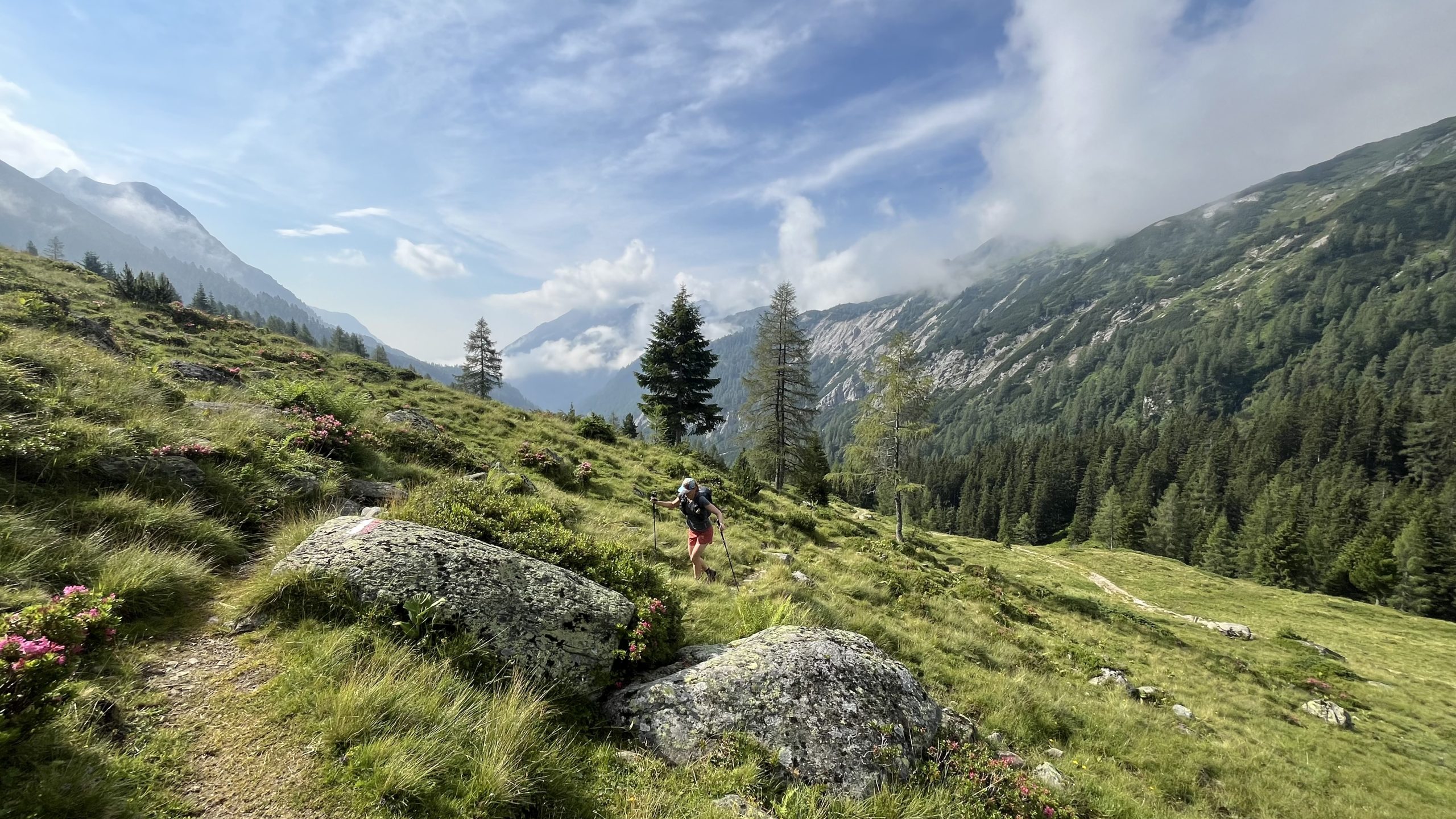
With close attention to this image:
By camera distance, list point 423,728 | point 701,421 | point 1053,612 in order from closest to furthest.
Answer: point 423,728
point 1053,612
point 701,421

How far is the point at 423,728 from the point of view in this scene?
402 centimetres

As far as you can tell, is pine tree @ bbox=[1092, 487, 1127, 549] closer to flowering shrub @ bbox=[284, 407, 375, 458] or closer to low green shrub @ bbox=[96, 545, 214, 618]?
flowering shrub @ bbox=[284, 407, 375, 458]

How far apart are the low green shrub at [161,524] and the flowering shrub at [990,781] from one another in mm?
8680

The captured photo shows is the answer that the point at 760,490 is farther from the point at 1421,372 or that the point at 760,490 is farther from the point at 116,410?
the point at 1421,372

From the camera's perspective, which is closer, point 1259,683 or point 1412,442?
point 1259,683

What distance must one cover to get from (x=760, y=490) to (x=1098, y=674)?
15.9m

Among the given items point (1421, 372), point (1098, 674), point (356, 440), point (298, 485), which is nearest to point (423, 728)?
point (298, 485)

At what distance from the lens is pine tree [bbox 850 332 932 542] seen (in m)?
32.0

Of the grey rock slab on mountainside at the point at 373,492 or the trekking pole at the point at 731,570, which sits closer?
the grey rock slab on mountainside at the point at 373,492

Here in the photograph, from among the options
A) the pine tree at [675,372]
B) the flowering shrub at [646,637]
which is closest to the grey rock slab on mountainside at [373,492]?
the flowering shrub at [646,637]

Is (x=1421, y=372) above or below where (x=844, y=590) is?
above

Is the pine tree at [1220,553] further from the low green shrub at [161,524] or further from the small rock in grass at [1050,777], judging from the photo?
the low green shrub at [161,524]

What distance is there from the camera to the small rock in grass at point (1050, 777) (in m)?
6.92

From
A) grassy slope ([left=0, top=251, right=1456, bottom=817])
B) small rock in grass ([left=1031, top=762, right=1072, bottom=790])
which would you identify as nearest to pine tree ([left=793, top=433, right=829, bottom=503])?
grassy slope ([left=0, top=251, right=1456, bottom=817])
